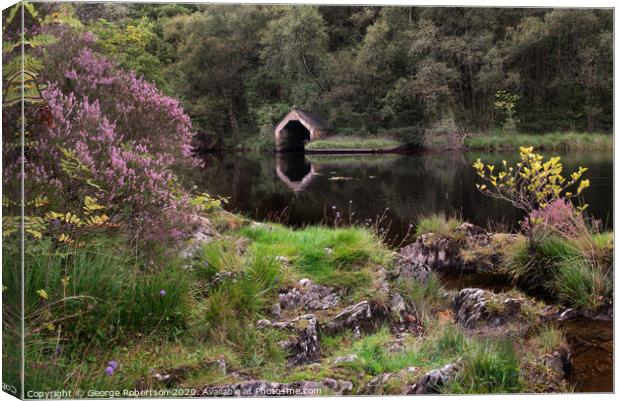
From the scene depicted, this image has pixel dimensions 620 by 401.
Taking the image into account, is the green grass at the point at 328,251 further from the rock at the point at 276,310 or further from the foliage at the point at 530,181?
the foliage at the point at 530,181

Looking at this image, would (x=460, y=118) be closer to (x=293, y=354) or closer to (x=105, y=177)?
(x=293, y=354)

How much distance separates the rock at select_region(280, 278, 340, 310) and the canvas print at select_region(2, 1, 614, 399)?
0.02m

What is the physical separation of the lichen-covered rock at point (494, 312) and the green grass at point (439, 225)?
0.53 metres

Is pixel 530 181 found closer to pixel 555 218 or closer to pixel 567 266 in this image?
pixel 555 218

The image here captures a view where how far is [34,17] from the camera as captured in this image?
12.4ft

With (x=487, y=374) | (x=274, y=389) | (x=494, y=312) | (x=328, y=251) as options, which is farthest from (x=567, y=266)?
(x=274, y=389)

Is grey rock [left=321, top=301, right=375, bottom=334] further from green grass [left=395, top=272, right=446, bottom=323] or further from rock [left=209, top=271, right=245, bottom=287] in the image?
rock [left=209, top=271, right=245, bottom=287]

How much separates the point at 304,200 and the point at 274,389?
1.74m

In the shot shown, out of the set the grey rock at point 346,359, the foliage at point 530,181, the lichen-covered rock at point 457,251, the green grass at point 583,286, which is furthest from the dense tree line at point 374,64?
the grey rock at point 346,359

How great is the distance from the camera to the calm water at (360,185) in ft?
15.7

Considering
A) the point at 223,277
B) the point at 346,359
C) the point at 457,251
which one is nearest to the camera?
the point at 346,359

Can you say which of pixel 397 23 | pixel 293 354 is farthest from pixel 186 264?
pixel 397 23

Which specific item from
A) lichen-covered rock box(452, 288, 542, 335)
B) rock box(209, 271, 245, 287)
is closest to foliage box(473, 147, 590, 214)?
lichen-covered rock box(452, 288, 542, 335)

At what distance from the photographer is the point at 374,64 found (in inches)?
185
